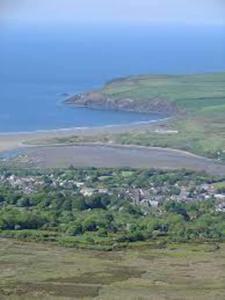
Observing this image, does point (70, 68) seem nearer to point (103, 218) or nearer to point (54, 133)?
point (54, 133)

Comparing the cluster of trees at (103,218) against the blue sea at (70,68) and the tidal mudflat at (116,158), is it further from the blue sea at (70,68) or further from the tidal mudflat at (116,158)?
the blue sea at (70,68)

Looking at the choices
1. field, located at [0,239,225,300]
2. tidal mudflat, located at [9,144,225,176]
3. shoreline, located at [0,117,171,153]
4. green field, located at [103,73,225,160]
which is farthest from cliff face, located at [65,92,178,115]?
field, located at [0,239,225,300]

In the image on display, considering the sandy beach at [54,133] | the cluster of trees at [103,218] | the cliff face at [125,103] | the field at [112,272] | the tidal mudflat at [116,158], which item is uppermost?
the cliff face at [125,103]

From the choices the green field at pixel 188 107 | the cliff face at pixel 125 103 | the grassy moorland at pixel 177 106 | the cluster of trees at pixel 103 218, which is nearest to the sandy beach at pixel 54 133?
the grassy moorland at pixel 177 106

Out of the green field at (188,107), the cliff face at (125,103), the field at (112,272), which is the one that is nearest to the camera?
the field at (112,272)

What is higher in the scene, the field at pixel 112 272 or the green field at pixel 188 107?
the green field at pixel 188 107

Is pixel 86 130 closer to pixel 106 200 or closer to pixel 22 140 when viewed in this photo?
pixel 22 140

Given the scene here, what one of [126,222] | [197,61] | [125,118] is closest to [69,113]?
[125,118]
